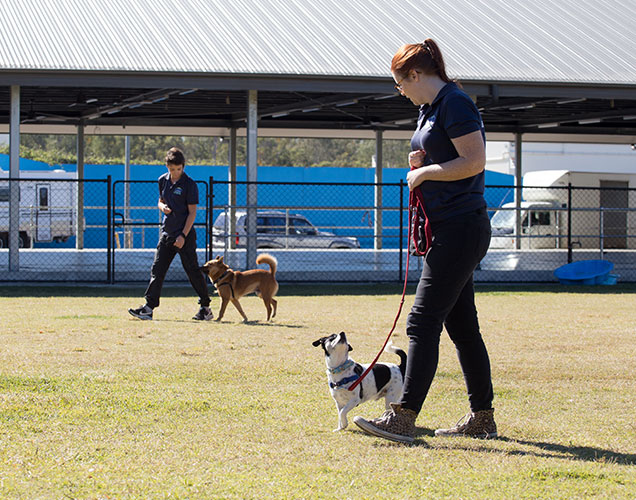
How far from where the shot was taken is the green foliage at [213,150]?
222 feet

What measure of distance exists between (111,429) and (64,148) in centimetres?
7106

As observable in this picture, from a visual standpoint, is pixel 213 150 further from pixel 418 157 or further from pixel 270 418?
pixel 418 157

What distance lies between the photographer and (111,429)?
4.62m

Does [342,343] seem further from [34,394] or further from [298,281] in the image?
[298,281]

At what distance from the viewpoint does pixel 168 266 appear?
10109 millimetres

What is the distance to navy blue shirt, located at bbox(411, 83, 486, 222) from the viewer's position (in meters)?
4.34

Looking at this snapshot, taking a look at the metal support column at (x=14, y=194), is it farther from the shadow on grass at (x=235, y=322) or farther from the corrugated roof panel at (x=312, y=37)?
the shadow on grass at (x=235, y=322)

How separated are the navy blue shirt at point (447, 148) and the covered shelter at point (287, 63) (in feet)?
38.4

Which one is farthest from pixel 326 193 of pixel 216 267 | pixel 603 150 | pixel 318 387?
pixel 318 387

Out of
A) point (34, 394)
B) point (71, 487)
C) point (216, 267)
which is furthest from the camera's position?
point (216, 267)

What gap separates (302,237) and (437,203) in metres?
13.1

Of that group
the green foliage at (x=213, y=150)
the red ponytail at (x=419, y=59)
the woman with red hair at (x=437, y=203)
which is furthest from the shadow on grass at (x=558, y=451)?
the green foliage at (x=213, y=150)

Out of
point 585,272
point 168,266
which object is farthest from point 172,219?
point 585,272

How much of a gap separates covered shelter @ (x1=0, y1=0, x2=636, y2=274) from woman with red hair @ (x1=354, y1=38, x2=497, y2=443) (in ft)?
38.3
